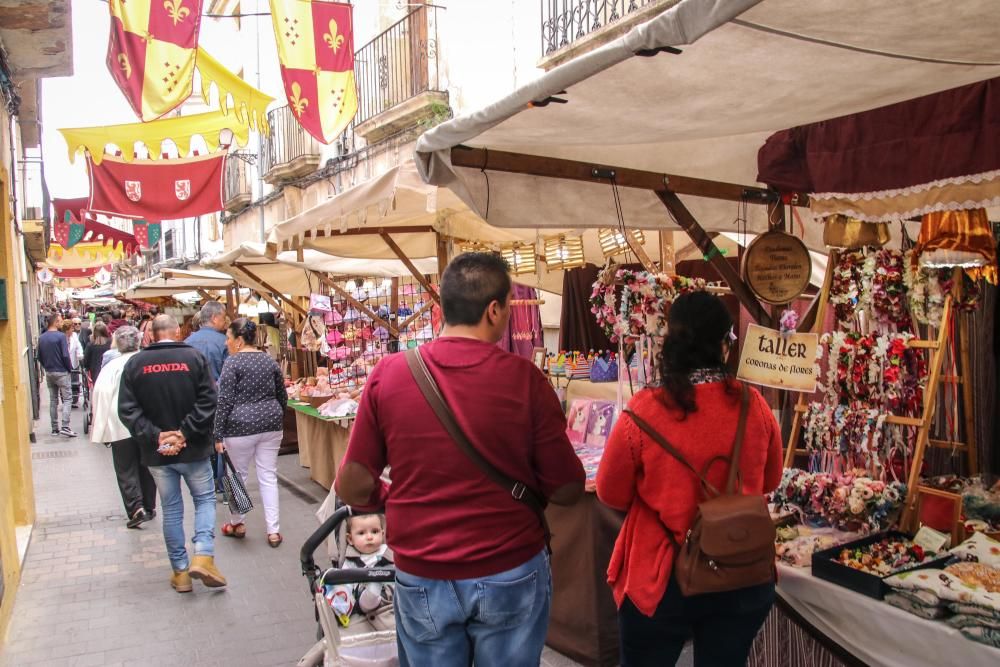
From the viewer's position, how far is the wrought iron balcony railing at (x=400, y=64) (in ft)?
37.4

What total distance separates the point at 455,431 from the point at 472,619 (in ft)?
1.80

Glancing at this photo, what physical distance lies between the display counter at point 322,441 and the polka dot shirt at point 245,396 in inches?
57.3

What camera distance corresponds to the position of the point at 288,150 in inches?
648

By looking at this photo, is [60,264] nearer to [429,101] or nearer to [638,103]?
[429,101]

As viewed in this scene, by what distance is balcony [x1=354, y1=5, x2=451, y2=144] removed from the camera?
11281 mm

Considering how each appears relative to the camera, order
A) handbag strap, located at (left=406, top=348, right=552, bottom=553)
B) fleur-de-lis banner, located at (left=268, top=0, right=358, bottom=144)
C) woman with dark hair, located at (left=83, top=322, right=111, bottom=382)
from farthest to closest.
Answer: woman with dark hair, located at (left=83, top=322, right=111, bottom=382)
fleur-de-lis banner, located at (left=268, top=0, right=358, bottom=144)
handbag strap, located at (left=406, top=348, right=552, bottom=553)

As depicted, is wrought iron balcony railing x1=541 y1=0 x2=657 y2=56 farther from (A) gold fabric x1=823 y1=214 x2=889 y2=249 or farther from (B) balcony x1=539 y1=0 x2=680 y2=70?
(A) gold fabric x1=823 y1=214 x2=889 y2=249

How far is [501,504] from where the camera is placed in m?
2.16

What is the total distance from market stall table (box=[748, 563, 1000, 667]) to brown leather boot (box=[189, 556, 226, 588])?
12.4 ft

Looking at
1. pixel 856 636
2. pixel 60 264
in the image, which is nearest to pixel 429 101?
pixel 856 636

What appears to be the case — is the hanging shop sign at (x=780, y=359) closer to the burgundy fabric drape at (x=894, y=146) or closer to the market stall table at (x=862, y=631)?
the burgundy fabric drape at (x=894, y=146)

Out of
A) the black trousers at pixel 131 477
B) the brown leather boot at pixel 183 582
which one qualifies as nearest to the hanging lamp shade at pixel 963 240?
the brown leather boot at pixel 183 582

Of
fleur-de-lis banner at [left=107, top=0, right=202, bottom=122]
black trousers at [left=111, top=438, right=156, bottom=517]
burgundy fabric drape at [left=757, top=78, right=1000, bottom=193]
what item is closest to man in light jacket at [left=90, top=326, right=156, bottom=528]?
black trousers at [left=111, top=438, right=156, bottom=517]

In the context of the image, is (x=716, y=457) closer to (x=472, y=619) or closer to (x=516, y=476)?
(x=516, y=476)
